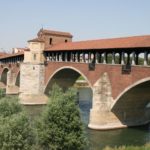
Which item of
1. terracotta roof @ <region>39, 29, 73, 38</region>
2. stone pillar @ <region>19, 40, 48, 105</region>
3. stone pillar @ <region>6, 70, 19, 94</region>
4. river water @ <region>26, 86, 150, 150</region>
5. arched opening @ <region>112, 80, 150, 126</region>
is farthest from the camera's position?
stone pillar @ <region>6, 70, 19, 94</region>

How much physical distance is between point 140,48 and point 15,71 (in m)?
30.0

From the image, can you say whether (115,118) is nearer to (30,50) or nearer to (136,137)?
(136,137)

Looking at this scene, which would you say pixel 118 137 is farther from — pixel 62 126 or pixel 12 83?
pixel 12 83

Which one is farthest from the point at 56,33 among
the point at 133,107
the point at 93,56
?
the point at 133,107

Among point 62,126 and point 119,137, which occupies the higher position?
point 62,126

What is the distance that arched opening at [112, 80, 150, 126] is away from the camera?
26.6 metres

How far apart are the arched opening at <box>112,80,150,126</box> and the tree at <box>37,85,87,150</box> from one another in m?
9.03

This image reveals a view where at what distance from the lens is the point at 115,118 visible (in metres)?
27.7

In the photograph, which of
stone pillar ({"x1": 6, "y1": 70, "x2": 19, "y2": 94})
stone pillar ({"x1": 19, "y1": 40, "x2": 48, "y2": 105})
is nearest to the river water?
stone pillar ({"x1": 19, "y1": 40, "x2": 48, "y2": 105})

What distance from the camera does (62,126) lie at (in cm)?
1712

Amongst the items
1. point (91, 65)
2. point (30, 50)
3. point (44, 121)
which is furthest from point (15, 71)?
point (44, 121)

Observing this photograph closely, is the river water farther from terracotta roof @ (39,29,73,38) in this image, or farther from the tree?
terracotta roof @ (39,29,73,38)

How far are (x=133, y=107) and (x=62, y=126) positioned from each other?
1266 cm

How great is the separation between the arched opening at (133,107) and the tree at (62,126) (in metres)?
9.03
